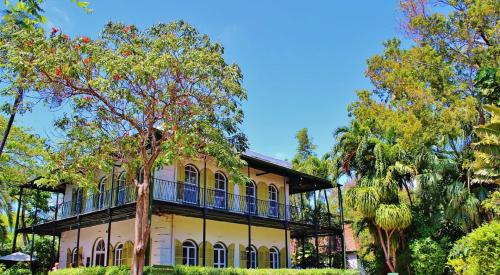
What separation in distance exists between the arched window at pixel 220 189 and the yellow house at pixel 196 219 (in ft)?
0.04

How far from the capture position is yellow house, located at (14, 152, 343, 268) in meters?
17.7

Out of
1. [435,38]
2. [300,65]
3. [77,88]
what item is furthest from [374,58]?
[77,88]

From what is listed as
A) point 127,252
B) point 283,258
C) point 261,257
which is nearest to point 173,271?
point 127,252

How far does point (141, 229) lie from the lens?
13.1 metres

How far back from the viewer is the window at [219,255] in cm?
1958

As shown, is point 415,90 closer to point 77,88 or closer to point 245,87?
point 245,87

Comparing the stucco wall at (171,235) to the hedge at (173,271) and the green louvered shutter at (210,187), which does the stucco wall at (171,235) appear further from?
the hedge at (173,271)

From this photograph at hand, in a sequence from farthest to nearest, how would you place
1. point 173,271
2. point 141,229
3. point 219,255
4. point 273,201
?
point 273,201 < point 219,255 < point 173,271 < point 141,229

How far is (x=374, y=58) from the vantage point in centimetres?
2345

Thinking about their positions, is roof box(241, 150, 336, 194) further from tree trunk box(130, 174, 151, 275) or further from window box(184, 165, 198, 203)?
tree trunk box(130, 174, 151, 275)

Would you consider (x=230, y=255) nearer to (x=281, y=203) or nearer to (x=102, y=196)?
(x=281, y=203)

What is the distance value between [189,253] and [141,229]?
5874mm

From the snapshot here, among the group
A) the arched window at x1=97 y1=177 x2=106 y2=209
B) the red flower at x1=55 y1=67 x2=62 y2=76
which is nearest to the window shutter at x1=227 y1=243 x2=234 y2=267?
the arched window at x1=97 y1=177 x2=106 y2=209

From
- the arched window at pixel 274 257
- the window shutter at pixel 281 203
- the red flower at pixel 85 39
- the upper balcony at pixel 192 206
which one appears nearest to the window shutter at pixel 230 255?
the upper balcony at pixel 192 206
